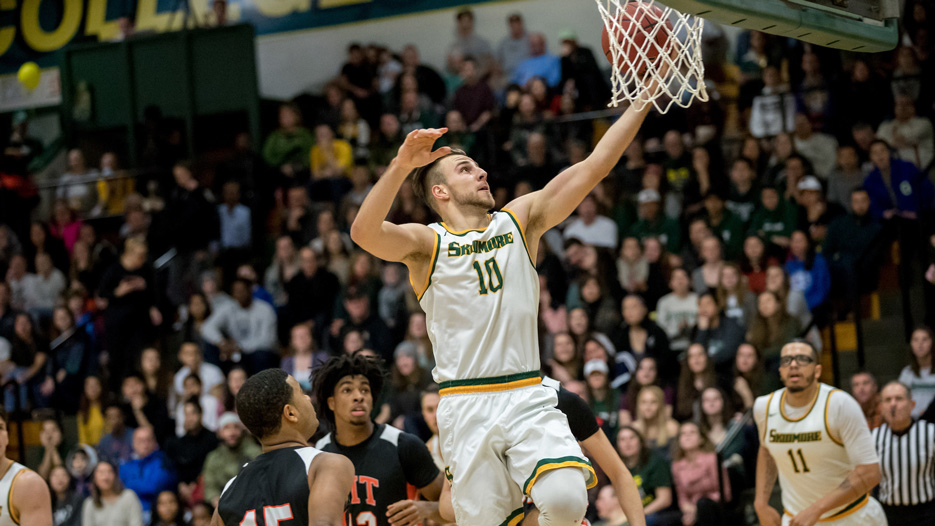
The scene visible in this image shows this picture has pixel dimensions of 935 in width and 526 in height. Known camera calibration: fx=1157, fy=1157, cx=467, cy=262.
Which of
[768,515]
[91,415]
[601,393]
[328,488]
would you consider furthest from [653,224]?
[328,488]

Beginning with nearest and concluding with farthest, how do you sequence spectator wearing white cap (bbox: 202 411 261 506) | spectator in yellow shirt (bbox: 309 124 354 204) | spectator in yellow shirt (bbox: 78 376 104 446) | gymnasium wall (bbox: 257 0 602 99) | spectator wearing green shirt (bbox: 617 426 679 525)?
spectator wearing green shirt (bbox: 617 426 679 525) → spectator wearing white cap (bbox: 202 411 261 506) → spectator in yellow shirt (bbox: 78 376 104 446) → spectator in yellow shirt (bbox: 309 124 354 204) → gymnasium wall (bbox: 257 0 602 99)

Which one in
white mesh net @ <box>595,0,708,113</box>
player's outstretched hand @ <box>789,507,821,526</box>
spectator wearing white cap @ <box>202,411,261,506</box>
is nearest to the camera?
white mesh net @ <box>595,0,708,113</box>

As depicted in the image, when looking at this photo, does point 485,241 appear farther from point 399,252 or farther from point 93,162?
point 93,162

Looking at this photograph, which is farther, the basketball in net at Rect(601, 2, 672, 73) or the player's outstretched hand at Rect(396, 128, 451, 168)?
the basketball in net at Rect(601, 2, 672, 73)

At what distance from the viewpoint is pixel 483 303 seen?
4730 mm

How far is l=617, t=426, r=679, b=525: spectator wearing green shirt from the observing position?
902 cm

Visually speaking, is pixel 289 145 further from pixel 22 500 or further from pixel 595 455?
pixel 595 455

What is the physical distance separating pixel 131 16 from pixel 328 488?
567 inches

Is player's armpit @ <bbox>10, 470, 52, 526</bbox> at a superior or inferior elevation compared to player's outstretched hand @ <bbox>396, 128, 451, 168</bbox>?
inferior

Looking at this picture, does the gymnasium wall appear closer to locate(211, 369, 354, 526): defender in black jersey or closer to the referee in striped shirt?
the referee in striped shirt

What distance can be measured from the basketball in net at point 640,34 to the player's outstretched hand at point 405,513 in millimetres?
2278

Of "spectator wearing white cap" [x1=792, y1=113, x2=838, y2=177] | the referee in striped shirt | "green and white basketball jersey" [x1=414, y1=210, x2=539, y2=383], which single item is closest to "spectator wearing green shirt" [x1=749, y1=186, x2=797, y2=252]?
"spectator wearing white cap" [x1=792, y1=113, x2=838, y2=177]

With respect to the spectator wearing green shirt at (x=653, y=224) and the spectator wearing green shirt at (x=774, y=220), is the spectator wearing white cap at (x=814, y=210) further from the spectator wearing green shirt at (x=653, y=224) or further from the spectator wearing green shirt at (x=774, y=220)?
the spectator wearing green shirt at (x=653, y=224)

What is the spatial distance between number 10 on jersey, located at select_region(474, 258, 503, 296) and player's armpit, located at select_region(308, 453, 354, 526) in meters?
0.89
